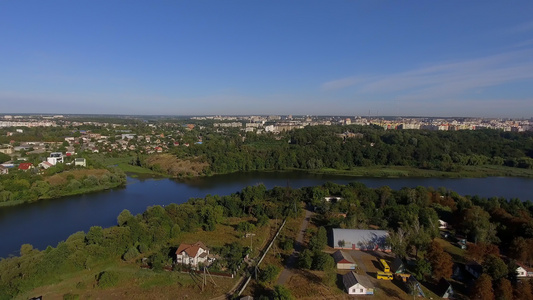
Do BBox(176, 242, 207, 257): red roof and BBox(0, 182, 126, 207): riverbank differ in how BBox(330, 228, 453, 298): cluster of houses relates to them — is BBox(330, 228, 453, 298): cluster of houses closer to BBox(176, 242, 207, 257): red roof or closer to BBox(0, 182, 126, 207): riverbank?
BBox(176, 242, 207, 257): red roof

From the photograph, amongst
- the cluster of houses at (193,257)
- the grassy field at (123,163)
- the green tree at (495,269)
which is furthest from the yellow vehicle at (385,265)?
the grassy field at (123,163)

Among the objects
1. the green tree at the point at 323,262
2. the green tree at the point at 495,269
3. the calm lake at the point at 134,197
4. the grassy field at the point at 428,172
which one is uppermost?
the green tree at the point at 495,269

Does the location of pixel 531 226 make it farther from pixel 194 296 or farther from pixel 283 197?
pixel 194 296

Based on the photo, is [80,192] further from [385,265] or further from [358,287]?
[385,265]

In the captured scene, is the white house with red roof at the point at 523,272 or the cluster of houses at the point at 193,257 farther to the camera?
the cluster of houses at the point at 193,257

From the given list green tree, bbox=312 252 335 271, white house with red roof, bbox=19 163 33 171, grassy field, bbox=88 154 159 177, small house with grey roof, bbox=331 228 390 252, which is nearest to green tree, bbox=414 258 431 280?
small house with grey roof, bbox=331 228 390 252

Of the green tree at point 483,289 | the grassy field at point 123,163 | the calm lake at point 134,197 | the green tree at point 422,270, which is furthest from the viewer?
the grassy field at point 123,163

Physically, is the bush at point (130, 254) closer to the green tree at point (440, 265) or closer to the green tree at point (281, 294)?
the green tree at point (281, 294)
